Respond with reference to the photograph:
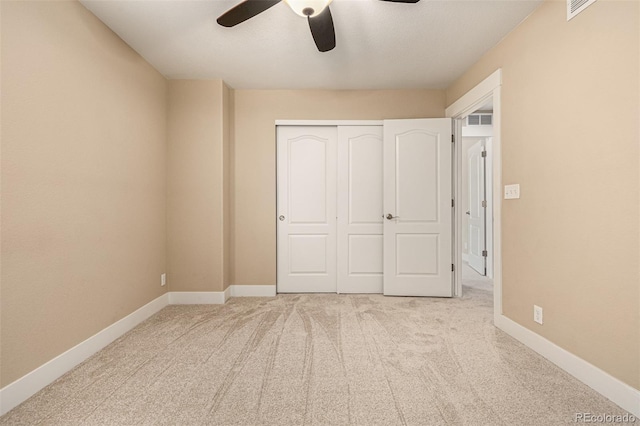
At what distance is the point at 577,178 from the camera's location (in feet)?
6.04

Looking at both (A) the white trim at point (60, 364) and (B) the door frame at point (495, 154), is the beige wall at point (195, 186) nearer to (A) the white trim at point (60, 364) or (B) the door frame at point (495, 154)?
(A) the white trim at point (60, 364)

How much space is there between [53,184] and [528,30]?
11.6 ft

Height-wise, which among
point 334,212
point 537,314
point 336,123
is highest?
point 336,123

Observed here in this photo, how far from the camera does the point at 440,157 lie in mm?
3504

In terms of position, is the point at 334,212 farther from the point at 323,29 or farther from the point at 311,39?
the point at 323,29

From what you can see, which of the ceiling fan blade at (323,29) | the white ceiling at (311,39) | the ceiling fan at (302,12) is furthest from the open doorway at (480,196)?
the ceiling fan at (302,12)

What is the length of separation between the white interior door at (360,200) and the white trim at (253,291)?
871mm

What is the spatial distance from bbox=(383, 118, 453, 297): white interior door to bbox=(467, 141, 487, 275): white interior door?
1.57m

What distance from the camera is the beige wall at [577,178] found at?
5.12 feet

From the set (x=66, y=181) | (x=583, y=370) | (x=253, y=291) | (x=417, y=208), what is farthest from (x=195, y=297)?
(x=583, y=370)

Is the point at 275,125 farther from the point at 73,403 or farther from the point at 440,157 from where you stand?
the point at 73,403

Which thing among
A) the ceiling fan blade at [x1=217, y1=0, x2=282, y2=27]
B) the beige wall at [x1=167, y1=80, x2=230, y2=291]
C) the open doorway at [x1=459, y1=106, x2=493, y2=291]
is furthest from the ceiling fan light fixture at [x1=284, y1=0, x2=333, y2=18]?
the open doorway at [x1=459, y1=106, x2=493, y2=291]
